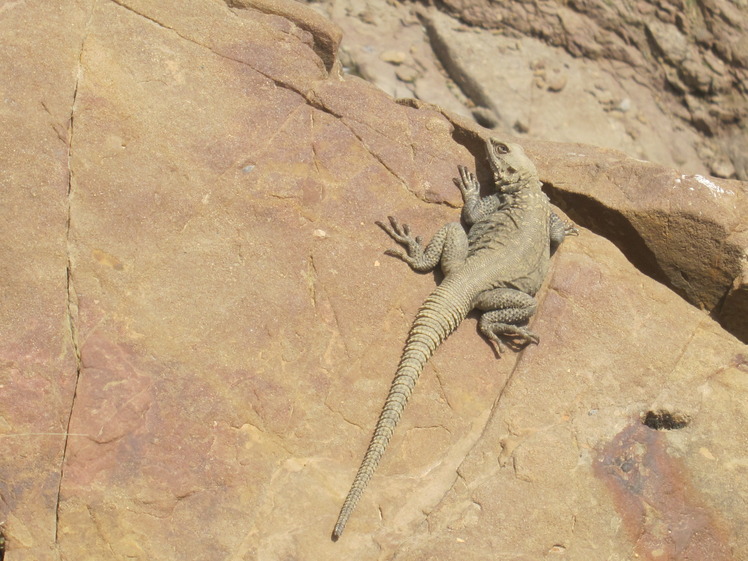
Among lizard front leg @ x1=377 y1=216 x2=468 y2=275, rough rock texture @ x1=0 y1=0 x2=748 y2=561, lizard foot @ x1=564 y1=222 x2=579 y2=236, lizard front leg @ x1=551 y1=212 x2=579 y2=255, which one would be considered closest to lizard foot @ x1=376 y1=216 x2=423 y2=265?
lizard front leg @ x1=377 y1=216 x2=468 y2=275

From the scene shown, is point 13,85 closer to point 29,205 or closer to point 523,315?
point 29,205

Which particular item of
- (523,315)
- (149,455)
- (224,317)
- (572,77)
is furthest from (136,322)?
(572,77)

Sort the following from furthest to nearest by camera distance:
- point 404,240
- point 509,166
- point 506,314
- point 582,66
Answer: point 582,66, point 509,166, point 404,240, point 506,314

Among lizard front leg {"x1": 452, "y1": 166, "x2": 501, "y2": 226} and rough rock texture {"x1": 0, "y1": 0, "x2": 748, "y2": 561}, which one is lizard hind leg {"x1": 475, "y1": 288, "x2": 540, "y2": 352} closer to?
rough rock texture {"x1": 0, "y1": 0, "x2": 748, "y2": 561}

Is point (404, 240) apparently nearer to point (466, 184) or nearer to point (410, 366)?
point (466, 184)

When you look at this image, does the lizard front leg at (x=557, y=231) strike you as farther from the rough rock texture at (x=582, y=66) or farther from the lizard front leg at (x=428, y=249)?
the rough rock texture at (x=582, y=66)

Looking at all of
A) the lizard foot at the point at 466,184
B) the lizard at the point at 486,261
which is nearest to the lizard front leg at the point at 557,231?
the lizard at the point at 486,261

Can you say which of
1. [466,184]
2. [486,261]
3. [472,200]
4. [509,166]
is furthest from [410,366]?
[509,166]
